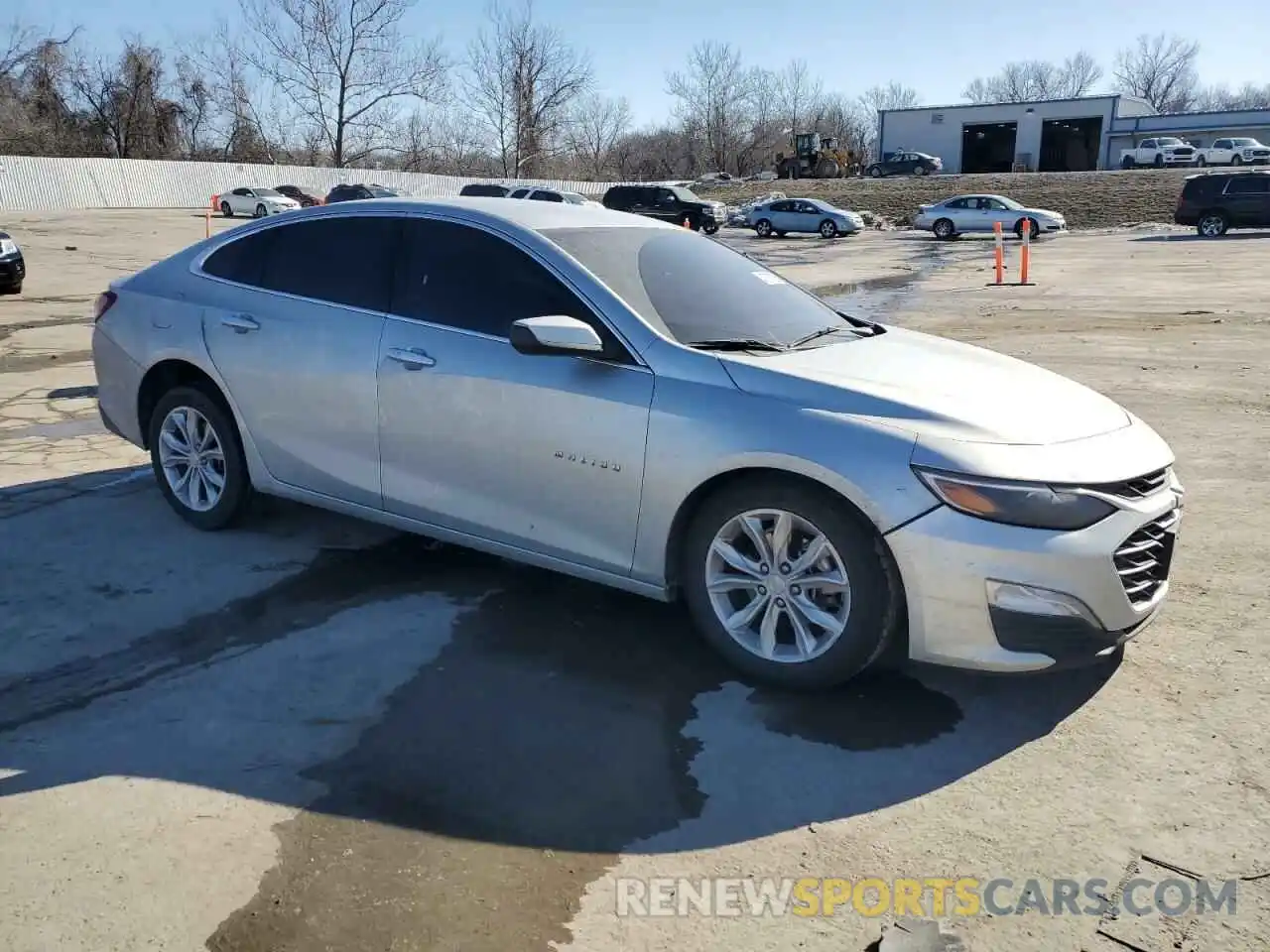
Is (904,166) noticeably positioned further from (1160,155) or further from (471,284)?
(471,284)

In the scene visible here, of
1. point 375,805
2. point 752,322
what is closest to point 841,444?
point 752,322

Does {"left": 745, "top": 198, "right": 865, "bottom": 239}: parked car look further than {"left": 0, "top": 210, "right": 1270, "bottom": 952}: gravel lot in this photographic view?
Yes

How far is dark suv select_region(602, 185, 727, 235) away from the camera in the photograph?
38.0 metres

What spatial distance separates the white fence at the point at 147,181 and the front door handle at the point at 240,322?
40.7m

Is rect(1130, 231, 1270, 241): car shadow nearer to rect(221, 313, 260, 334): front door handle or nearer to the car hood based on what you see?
the car hood

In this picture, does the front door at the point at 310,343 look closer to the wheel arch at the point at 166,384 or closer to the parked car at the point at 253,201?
the wheel arch at the point at 166,384

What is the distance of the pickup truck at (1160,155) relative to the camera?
56750 millimetres

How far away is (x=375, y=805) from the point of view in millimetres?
3031

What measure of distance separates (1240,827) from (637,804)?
5.42 ft

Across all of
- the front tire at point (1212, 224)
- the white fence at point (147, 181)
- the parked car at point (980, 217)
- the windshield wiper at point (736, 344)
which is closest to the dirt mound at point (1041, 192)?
the parked car at point (980, 217)

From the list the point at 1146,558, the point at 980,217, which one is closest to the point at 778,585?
the point at 1146,558

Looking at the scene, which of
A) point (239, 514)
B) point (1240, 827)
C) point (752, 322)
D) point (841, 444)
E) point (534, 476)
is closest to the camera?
point (1240, 827)

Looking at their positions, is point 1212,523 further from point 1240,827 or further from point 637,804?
point 637,804

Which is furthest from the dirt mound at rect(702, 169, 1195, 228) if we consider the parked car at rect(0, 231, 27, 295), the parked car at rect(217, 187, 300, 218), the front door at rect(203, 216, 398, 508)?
the front door at rect(203, 216, 398, 508)
